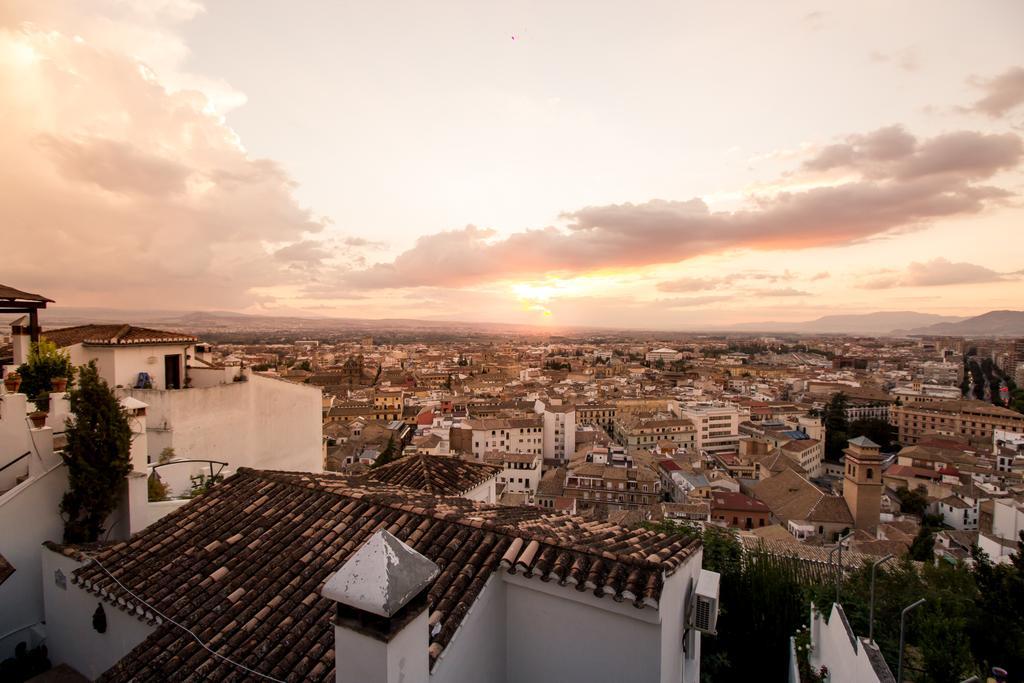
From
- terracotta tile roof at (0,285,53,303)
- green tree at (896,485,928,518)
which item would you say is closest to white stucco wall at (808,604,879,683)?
terracotta tile roof at (0,285,53,303)

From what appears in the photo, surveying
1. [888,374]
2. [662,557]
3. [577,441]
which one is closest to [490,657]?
[662,557]

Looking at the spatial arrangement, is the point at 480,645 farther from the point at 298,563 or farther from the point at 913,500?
the point at 913,500

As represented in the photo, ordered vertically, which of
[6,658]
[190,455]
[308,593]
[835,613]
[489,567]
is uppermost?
[489,567]

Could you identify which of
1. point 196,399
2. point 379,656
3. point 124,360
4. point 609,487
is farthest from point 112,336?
point 609,487

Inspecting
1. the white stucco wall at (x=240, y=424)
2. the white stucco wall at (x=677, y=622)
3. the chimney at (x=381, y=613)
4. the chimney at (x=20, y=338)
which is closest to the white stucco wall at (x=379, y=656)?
the chimney at (x=381, y=613)

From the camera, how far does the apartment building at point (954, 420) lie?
159 feet

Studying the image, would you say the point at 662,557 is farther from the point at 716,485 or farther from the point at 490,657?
the point at 716,485

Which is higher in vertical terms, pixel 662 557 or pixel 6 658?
pixel 662 557

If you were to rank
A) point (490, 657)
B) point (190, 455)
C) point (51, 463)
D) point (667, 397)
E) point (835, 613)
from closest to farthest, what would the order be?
point (490, 657)
point (51, 463)
point (835, 613)
point (190, 455)
point (667, 397)

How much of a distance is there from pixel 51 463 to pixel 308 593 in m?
3.47

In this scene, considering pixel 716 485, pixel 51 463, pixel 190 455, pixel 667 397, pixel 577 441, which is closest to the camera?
pixel 51 463

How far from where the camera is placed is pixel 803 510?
2673 cm

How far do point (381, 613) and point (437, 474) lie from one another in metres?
5.67

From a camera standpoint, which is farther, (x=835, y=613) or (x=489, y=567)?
(x=835, y=613)
